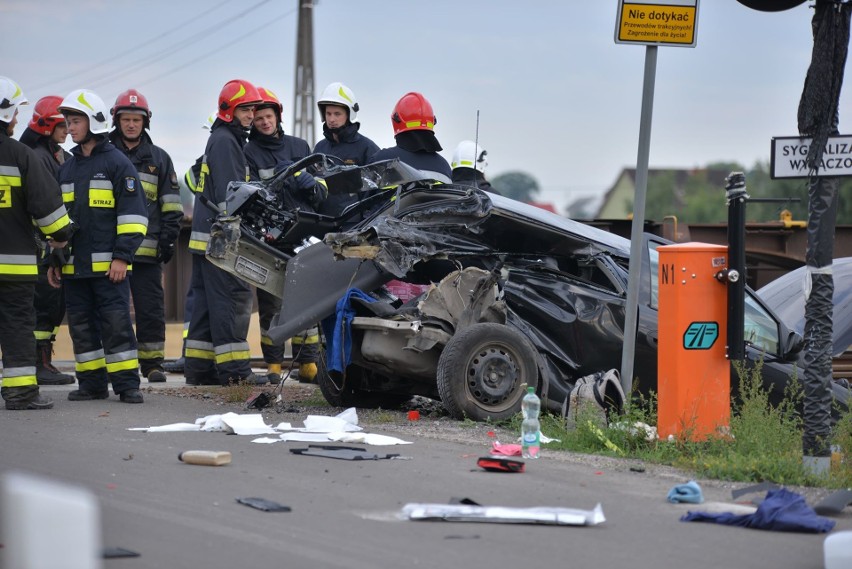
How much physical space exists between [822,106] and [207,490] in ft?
12.8

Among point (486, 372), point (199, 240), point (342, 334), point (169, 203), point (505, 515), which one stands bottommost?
point (505, 515)

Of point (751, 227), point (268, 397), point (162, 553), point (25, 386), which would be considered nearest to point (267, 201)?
point (268, 397)

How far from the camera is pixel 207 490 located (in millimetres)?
5922

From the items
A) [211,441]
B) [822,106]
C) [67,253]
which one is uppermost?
[822,106]

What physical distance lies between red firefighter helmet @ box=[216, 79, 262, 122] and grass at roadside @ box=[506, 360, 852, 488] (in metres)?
4.73

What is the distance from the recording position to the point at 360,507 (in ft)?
18.5

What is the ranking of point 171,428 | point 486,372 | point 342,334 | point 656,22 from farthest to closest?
point 342,334 < point 486,372 < point 171,428 < point 656,22

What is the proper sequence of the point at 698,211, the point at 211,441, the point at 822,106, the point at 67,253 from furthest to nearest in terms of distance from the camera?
the point at 698,211
the point at 67,253
the point at 211,441
the point at 822,106

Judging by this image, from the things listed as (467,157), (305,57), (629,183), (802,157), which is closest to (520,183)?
(629,183)

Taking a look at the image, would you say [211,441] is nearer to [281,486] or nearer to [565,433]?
[281,486]

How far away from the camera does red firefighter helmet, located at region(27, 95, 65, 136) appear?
1159 centimetres

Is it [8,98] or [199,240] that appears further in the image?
[199,240]

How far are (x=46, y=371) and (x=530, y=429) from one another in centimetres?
614

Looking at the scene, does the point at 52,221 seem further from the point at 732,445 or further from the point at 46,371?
the point at 732,445
